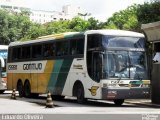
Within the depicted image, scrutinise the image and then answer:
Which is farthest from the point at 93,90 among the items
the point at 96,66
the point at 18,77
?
the point at 18,77

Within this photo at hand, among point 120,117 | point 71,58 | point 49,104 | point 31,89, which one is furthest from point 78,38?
point 120,117

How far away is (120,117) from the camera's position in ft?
16.9

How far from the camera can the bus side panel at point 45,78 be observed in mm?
23347

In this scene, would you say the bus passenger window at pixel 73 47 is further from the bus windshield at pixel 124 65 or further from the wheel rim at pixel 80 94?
the bus windshield at pixel 124 65

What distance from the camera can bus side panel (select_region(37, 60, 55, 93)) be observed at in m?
23.3

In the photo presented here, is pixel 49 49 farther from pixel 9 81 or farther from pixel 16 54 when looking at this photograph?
pixel 9 81

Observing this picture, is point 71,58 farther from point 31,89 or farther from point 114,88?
point 31,89

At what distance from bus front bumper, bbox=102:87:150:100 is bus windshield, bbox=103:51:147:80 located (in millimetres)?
499

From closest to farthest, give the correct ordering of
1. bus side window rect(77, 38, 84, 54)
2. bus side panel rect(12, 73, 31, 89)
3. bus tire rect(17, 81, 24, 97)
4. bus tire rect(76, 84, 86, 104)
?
bus side window rect(77, 38, 84, 54), bus tire rect(76, 84, 86, 104), bus side panel rect(12, 73, 31, 89), bus tire rect(17, 81, 24, 97)

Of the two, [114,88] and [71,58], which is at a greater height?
[71,58]

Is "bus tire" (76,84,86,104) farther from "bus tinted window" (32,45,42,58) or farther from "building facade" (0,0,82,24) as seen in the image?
"building facade" (0,0,82,24)

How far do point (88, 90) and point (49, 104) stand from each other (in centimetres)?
237

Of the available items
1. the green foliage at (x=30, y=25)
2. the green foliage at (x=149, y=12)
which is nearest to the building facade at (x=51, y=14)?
the green foliage at (x=30, y=25)

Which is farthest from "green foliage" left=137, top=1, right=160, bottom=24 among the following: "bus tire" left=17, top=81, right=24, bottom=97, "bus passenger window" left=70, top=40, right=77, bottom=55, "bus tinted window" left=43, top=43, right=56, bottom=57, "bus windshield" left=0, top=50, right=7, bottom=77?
"bus passenger window" left=70, top=40, right=77, bottom=55
